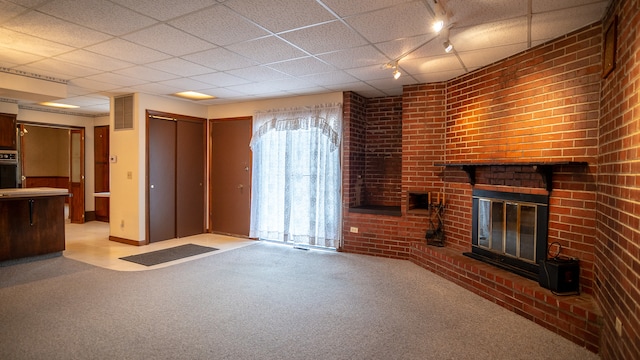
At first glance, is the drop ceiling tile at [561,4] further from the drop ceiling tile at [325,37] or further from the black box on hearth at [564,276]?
the black box on hearth at [564,276]

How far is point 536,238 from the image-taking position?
3166mm

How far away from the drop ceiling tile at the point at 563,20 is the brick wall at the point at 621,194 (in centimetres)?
10

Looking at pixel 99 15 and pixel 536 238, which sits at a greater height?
pixel 99 15

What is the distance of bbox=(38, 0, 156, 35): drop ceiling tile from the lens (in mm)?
2459

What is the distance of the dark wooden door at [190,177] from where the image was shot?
240 inches

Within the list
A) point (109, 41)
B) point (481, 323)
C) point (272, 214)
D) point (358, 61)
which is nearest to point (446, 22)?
point (358, 61)

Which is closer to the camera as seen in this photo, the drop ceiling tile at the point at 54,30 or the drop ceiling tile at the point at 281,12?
the drop ceiling tile at the point at 281,12

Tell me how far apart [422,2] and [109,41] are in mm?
2814

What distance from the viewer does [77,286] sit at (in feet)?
11.7

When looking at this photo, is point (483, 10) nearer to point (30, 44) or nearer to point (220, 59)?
point (220, 59)

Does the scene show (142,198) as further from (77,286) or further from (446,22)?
(446,22)

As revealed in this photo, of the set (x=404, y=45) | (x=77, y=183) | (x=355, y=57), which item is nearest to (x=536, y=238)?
(x=404, y=45)

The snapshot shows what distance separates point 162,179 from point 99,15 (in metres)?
3.56

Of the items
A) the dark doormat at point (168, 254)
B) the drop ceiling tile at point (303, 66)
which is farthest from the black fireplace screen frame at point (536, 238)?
the dark doormat at point (168, 254)
